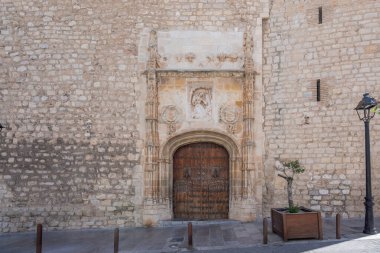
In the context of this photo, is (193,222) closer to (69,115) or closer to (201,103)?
(201,103)

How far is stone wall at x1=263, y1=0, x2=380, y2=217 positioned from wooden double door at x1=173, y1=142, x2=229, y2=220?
1.12 metres

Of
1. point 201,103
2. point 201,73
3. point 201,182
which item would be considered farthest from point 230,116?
point 201,182

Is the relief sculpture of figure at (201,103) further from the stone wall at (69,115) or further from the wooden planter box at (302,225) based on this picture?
the wooden planter box at (302,225)

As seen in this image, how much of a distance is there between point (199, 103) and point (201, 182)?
2021 millimetres

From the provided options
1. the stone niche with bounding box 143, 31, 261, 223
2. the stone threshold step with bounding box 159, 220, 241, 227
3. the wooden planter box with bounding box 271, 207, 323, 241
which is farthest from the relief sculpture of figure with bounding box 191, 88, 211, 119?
the wooden planter box with bounding box 271, 207, 323, 241

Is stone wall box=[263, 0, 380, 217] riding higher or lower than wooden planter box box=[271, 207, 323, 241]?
higher

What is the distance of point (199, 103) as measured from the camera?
9.33 meters

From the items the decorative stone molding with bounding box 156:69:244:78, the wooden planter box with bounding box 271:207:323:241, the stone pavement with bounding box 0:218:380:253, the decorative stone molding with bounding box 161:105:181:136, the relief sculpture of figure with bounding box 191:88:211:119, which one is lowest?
the stone pavement with bounding box 0:218:380:253

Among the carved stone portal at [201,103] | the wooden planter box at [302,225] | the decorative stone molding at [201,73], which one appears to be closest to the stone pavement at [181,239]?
the wooden planter box at [302,225]

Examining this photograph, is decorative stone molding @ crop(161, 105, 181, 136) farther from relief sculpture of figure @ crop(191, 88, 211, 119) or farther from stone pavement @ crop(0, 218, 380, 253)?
stone pavement @ crop(0, 218, 380, 253)

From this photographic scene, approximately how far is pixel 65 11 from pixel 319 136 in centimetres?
718

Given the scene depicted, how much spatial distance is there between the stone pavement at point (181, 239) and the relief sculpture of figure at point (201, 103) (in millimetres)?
2676

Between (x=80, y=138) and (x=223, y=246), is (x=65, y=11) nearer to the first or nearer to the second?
(x=80, y=138)

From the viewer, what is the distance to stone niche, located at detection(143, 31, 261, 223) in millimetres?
9102
